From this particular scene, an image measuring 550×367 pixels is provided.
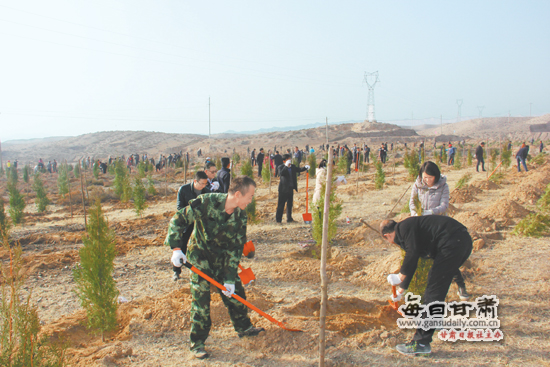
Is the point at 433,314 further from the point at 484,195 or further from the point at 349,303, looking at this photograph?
the point at 484,195

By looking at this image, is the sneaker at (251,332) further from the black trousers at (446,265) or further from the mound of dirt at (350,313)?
the black trousers at (446,265)

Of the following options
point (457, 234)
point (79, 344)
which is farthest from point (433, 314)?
point (79, 344)

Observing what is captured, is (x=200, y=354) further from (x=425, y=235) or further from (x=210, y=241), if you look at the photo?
(x=425, y=235)

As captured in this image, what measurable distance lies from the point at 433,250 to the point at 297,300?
6.94 ft

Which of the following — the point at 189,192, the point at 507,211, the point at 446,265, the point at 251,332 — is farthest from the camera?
the point at 507,211

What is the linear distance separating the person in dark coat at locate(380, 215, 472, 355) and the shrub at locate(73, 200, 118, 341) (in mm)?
2873

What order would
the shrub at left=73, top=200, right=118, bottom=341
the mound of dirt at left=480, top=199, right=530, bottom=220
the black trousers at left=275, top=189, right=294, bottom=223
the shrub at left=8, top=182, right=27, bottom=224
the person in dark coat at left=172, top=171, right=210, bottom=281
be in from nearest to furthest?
the shrub at left=73, top=200, right=118, bottom=341, the person in dark coat at left=172, top=171, right=210, bottom=281, the mound of dirt at left=480, top=199, right=530, bottom=220, the black trousers at left=275, top=189, right=294, bottom=223, the shrub at left=8, top=182, right=27, bottom=224

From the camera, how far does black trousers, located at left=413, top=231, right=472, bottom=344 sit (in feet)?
9.73

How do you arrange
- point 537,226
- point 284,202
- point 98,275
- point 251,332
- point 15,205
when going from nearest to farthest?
point 251,332, point 98,275, point 537,226, point 284,202, point 15,205

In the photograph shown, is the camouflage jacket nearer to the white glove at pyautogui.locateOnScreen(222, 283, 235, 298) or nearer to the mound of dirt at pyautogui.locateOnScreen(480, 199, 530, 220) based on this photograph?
the white glove at pyautogui.locateOnScreen(222, 283, 235, 298)

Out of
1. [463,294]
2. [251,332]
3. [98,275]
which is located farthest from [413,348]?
[98,275]

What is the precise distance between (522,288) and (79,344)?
533 centimetres

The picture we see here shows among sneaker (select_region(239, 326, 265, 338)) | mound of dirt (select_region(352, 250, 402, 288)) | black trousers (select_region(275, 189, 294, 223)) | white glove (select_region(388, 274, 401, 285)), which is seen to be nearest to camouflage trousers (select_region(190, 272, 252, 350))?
sneaker (select_region(239, 326, 265, 338))

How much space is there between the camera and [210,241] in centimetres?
328
